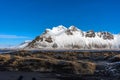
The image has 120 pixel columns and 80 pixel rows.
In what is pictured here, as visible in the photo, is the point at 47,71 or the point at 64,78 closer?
the point at 64,78

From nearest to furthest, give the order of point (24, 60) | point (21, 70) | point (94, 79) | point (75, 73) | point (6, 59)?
point (94, 79)
point (75, 73)
point (21, 70)
point (24, 60)
point (6, 59)

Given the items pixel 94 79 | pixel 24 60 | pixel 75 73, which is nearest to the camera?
pixel 94 79

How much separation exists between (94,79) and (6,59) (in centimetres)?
2498

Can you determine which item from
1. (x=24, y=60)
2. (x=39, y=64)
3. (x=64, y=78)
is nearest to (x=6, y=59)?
(x=24, y=60)

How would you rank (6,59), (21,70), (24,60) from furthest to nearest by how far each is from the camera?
(6,59) → (24,60) → (21,70)

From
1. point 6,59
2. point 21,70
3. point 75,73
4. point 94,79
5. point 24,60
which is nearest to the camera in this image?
point 94,79

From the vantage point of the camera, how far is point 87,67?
46656 millimetres

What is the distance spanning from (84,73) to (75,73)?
4.40 ft

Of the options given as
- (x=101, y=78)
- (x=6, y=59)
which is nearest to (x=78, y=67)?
(x=101, y=78)

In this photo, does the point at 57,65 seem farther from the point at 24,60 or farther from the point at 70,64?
the point at 24,60

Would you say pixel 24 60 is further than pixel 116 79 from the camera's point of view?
Yes

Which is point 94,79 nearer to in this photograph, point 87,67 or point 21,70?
point 87,67

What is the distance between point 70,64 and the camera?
4706 centimetres

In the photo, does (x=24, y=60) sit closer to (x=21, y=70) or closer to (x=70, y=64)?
(x=21, y=70)
